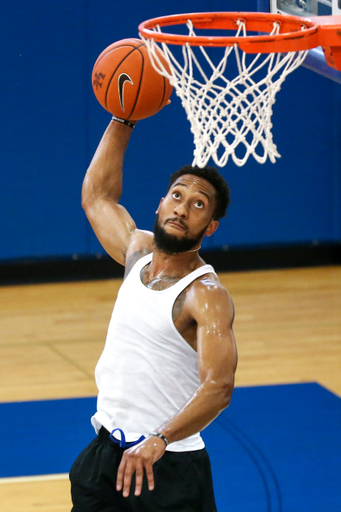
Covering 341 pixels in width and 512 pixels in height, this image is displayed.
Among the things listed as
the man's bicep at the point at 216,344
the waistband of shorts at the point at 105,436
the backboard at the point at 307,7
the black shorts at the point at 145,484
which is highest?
the backboard at the point at 307,7

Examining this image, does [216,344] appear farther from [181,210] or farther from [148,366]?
[181,210]

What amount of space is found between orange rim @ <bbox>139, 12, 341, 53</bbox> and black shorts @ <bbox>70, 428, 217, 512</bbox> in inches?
59.7

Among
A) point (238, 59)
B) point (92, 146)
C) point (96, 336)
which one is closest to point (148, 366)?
point (238, 59)

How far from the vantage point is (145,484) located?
2795 mm

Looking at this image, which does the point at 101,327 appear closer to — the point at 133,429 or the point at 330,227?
the point at 330,227

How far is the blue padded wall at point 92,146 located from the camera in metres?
8.86

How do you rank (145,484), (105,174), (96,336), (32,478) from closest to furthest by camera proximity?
1. (145,484)
2. (105,174)
3. (32,478)
4. (96,336)

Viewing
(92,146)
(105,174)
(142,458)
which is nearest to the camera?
(142,458)

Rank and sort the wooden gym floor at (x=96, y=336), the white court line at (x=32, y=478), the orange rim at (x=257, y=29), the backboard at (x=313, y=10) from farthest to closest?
1. the wooden gym floor at (x=96, y=336)
2. the white court line at (x=32, y=478)
3. the backboard at (x=313, y=10)
4. the orange rim at (x=257, y=29)

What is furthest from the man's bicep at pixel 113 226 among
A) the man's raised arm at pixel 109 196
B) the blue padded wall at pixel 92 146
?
the blue padded wall at pixel 92 146

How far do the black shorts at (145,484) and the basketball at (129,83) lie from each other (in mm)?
1447

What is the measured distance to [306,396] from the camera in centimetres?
579

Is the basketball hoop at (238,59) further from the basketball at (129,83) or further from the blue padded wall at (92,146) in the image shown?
the blue padded wall at (92,146)

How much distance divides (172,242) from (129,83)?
1.01 meters
